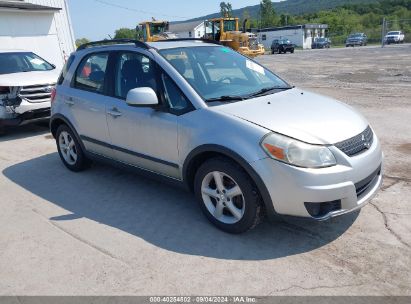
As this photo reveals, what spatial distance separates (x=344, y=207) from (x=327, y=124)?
2.34 ft

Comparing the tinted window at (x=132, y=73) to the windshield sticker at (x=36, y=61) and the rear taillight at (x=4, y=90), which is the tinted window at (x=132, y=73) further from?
the windshield sticker at (x=36, y=61)

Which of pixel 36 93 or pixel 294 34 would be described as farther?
pixel 294 34

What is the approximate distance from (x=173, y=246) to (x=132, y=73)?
1.99m

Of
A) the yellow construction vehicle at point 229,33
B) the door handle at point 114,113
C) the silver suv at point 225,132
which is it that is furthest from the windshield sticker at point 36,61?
the yellow construction vehicle at point 229,33

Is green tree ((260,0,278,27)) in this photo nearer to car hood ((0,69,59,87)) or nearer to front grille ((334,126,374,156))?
car hood ((0,69,59,87))

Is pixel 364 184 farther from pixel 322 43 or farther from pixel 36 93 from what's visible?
pixel 322 43

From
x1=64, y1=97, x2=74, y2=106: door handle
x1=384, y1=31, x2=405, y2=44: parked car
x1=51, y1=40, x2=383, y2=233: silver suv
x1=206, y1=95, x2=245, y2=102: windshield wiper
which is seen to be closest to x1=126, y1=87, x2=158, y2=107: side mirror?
x1=51, y1=40, x2=383, y2=233: silver suv

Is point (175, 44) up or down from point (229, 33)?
up

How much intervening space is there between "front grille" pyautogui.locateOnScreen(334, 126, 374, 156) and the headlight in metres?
0.16

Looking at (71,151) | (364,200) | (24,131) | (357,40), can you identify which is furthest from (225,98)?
(357,40)

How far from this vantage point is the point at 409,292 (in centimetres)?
263

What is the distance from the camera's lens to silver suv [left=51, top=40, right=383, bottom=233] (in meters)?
3.03

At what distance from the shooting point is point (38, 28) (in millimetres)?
16344

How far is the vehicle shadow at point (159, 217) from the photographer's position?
3305mm
